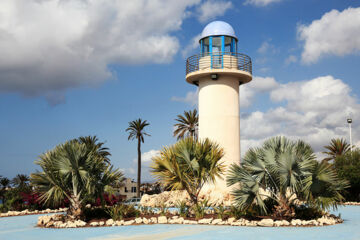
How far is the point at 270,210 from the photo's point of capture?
662 inches

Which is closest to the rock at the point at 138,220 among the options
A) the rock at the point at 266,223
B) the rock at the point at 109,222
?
the rock at the point at 109,222

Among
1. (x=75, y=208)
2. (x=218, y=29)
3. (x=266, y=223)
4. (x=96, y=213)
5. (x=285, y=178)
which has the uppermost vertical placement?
(x=218, y=29)

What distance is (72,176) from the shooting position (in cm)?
1658

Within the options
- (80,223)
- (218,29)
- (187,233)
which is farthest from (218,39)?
(187,233)

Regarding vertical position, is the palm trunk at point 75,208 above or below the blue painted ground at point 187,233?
above

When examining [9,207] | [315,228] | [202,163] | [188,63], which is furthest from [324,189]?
[9,207]

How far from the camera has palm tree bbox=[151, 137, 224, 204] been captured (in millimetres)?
17844

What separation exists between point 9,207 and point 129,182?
48025mm

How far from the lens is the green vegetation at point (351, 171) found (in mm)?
28405

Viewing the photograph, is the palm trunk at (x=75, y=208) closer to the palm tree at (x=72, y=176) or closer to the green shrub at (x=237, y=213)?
the palm tree at (x=72, y=176)

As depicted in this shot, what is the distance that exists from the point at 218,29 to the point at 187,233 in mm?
16077

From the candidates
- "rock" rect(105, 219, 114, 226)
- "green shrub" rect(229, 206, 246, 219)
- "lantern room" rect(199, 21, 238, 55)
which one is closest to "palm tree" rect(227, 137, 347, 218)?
"green shrub" rect(229, 206, 246, 219)

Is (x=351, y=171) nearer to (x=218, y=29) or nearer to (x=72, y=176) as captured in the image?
(x=218, y=29)

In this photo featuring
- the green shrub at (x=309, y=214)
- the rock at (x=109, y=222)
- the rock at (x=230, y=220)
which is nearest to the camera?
the rock at (x=230, y=220)
